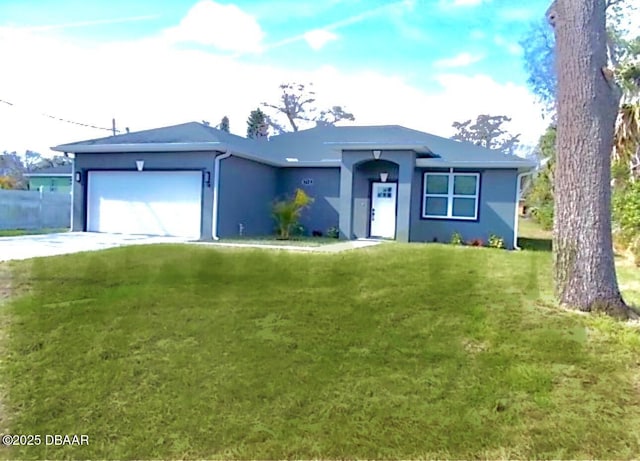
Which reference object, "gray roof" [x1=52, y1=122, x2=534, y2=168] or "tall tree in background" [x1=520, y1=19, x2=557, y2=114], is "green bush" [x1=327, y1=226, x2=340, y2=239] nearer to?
"gray roof" [x1=52, y1=122, x2=534, y2=168]

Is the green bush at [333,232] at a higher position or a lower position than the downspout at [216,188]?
lower

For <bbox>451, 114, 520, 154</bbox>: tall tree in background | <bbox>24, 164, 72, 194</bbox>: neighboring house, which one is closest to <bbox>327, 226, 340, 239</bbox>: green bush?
<bbox>24, 164, 72, 194</bbox>: neighboring house

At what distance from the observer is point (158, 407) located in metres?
3.37

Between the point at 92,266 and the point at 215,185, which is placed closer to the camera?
the point at 92,266

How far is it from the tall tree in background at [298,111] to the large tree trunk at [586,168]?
2386 cm

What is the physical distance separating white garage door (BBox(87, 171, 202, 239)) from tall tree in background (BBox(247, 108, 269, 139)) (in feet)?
48.6

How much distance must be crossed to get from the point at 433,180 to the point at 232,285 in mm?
9804

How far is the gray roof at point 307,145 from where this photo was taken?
13.6 m

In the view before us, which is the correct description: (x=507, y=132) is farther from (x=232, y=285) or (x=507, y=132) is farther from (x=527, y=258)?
(x=232, y=285)

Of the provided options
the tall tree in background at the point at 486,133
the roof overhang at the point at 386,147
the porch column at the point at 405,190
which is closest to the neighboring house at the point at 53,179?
the roof overhang at the point at 386,147

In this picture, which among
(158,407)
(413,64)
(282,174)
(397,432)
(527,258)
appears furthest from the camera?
(282,174)

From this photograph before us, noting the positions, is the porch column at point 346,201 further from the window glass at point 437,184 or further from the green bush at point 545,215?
the green bush at point 545,215

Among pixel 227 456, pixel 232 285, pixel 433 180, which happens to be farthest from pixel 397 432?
pixel 433 180

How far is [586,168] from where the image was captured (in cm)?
534
